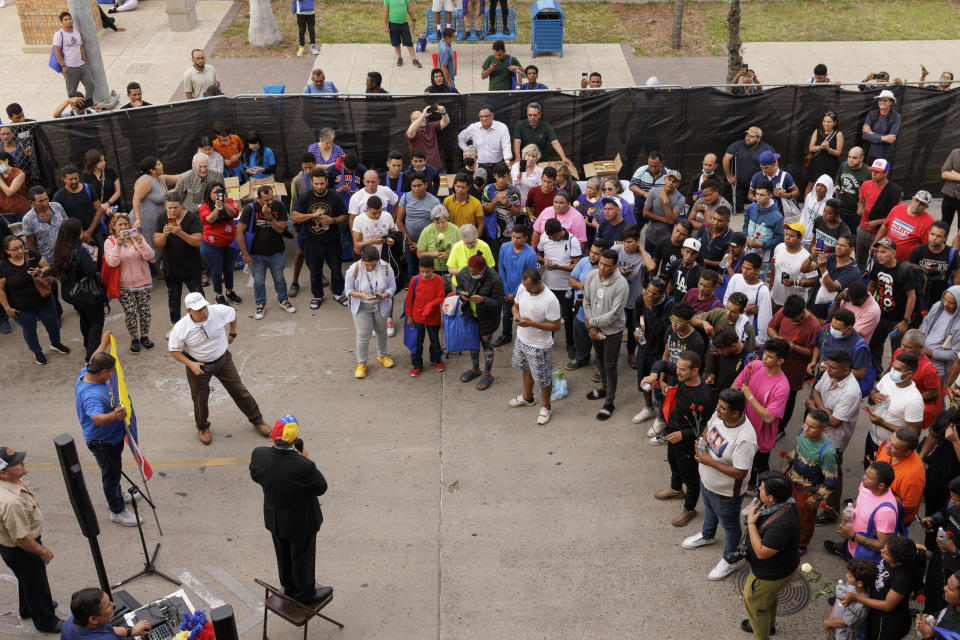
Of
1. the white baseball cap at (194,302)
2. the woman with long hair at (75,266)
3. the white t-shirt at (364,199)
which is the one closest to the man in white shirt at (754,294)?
the white t-shirt at (364,199)

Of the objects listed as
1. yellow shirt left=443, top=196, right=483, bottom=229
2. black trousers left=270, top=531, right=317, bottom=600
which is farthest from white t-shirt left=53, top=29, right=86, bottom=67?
black trousers left=270, top=531, right=317, bottom=600

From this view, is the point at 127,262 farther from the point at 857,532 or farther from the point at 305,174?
the point at 857,532

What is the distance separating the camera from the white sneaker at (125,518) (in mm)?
8578

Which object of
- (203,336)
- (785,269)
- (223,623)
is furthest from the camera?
(785,269)

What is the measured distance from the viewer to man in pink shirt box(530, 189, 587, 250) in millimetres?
10945

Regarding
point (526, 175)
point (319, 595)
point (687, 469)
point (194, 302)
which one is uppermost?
point (526, 175)

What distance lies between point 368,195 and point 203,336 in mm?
3340

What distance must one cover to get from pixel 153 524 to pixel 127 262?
11.1 feet

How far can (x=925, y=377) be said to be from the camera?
8.16 metres

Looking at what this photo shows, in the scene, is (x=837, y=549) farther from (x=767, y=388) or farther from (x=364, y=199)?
(x=364, y=199)

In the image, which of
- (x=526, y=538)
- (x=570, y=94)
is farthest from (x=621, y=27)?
(x=526, y=538)

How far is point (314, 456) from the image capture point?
948 cm

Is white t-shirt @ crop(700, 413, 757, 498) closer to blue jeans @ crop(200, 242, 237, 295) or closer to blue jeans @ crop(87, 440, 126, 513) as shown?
blue jeans @ crop(87, 440, 126, 513)

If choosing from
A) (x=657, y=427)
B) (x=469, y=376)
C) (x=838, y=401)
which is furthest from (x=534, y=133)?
(x=838, y=401)
